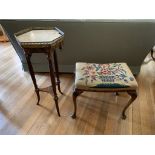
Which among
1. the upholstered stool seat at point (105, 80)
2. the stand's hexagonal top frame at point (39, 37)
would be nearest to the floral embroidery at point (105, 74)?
the upholstered stool seat at point (105, 80)

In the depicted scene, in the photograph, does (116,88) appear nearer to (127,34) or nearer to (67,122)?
(67,122)

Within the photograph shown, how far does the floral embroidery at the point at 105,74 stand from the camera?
60.6 inches

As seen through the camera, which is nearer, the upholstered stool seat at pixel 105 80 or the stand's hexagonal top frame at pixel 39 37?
the stand's hexagonal top frame at pixel 39 37

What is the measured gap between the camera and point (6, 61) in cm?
311

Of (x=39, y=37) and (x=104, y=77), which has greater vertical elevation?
(x=39, y=37)

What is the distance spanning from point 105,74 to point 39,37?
695 mm

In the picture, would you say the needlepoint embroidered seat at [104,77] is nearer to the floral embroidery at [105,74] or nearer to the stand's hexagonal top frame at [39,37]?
the floral embroidery at [105,74]

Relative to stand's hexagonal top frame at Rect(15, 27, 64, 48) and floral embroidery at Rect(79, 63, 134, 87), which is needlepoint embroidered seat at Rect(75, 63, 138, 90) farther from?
stand's hexagonal top frame at Rect(15, 27, 64, 48)

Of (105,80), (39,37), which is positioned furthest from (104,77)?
(39,37)

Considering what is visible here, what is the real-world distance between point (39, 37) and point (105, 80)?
0.71 metres

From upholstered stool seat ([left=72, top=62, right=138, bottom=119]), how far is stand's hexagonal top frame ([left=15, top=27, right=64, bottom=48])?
39 centimetres

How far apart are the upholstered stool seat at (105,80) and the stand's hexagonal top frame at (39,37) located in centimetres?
39

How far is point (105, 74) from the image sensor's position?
5.31 ft

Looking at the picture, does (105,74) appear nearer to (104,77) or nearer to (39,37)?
(104,77)
